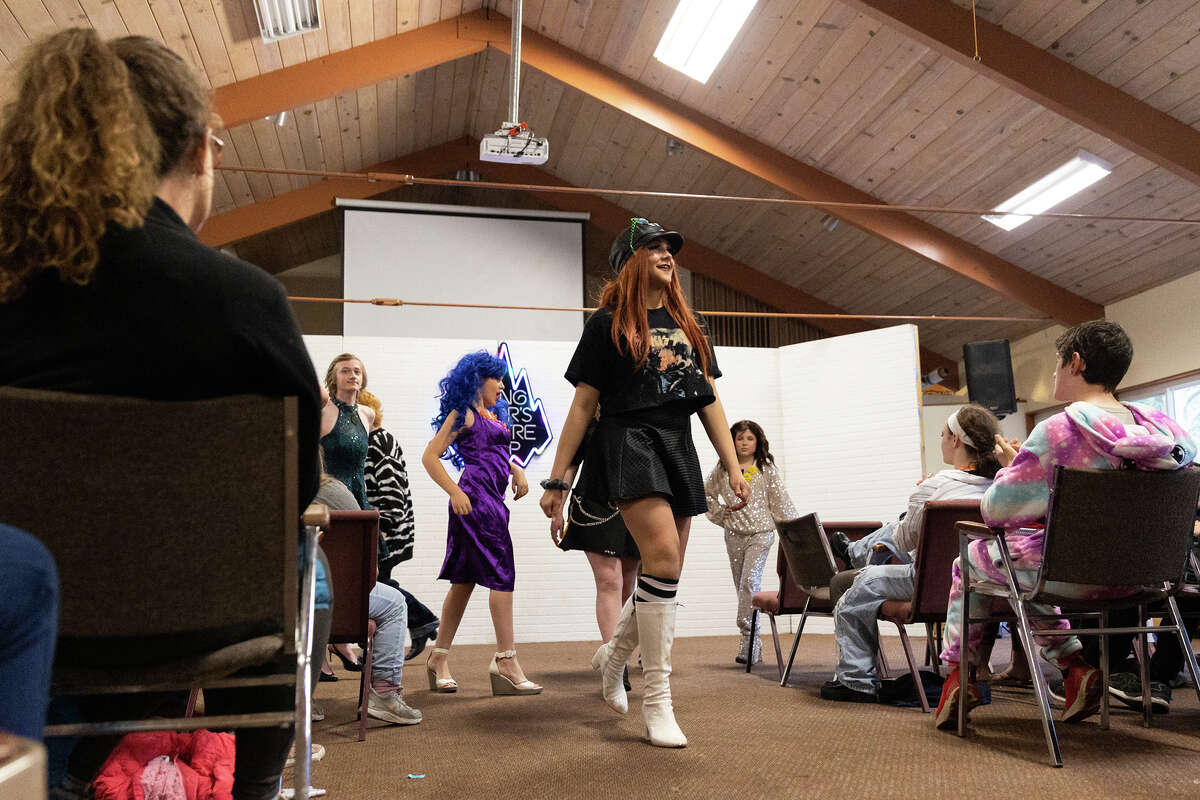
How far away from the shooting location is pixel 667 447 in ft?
8.86

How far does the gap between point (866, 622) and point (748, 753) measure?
1.12 meters

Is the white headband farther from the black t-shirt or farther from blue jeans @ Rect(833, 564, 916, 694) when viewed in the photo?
the black t-shirt

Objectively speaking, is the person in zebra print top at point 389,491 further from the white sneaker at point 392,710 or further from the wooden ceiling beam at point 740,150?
the wooden ceiling beam at point 740,150

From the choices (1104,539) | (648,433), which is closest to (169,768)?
A: (648,433)

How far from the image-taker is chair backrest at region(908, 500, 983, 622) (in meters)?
3.11

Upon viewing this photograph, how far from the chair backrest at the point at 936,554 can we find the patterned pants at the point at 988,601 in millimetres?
158

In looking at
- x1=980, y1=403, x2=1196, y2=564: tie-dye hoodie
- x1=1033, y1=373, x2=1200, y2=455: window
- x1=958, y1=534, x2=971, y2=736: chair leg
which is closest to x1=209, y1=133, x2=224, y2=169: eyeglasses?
x1=980, y1=403, x2=1196, y2=564: tie-dye hoodie

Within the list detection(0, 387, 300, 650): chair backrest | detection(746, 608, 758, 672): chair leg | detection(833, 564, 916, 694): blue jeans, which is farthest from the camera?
detection(746, 608, 758, 672): chair leg

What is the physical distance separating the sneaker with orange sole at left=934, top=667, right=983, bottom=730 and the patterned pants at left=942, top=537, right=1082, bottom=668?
65 millimetres

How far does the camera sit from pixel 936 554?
125 inches

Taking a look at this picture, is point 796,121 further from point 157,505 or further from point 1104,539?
point 157,505

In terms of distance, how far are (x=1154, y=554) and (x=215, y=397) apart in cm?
224

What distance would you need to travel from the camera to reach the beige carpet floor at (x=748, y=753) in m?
2.13

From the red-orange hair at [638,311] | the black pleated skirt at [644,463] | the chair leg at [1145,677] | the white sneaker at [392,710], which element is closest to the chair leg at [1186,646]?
the chair leg at [1145,677]
